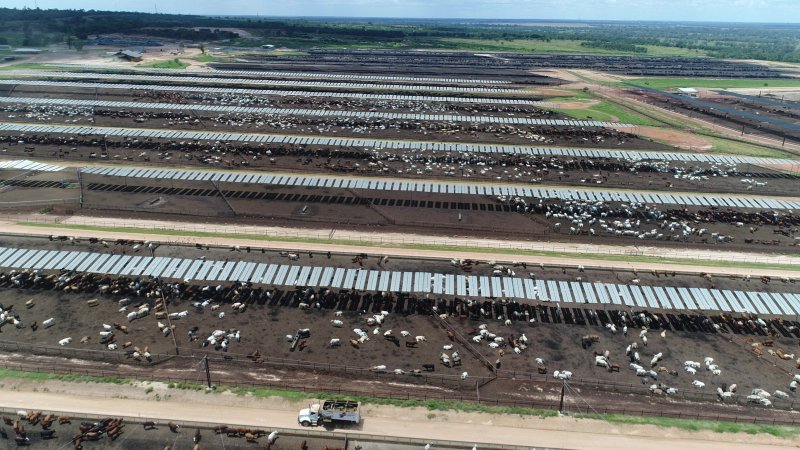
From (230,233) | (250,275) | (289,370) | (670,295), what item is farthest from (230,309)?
(670,295)

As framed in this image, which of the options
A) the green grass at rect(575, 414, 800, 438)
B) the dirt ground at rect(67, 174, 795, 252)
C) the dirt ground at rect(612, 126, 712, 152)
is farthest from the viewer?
the dirt ground at rect(612, 126, 712, 152)

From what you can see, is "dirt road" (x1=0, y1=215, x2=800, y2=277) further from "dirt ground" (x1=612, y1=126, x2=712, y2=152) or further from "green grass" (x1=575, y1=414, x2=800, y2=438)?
"dirt ground" (x1=612, y1=126, x2=712, y2=152)

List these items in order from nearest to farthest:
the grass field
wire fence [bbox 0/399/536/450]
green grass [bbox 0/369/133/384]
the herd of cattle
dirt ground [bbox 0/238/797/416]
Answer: the herd of cattle
wire fence [bbox 0/399/536/450]
the grass field
green grass [bbox 0/369/133/384]
dirt ground [bbox 0/238/797/416]

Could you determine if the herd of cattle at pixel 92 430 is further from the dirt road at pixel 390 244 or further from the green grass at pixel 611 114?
the green grass at pixel 611 114

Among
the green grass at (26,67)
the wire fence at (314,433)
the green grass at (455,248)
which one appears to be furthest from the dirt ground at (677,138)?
the green grass at (26,67)

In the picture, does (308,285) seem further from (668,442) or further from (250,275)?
(668,442)

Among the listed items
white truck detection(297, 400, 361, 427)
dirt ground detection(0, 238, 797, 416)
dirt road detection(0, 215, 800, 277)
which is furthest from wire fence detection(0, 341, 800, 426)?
dirt road detection(0, 215, 800, 277)

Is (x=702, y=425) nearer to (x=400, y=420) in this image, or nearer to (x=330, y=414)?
(x=400, y=420)
